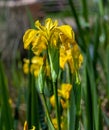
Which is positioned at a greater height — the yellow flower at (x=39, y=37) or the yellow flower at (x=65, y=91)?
the yellow flower at (x=39, y=37)

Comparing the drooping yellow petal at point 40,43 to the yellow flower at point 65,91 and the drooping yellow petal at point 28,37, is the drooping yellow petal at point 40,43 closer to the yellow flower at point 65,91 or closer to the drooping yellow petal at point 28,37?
the drooping yellow petal at point 28,37

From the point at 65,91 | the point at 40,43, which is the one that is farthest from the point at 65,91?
the point at 40,43

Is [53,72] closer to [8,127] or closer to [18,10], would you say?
[8,127]

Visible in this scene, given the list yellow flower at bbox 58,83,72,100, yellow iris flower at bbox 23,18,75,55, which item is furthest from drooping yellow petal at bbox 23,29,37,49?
yellow flower at bbox 58,83,72,100

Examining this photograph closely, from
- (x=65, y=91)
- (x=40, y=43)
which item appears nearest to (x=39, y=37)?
(x=40, y=43)

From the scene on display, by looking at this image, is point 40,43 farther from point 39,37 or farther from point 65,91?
point 65,91

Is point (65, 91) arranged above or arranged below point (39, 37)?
below

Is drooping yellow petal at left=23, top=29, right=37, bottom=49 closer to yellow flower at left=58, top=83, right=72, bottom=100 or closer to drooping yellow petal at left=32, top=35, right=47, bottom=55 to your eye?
drooping yellow petal at left=32, top=35, right=47, bottom=55

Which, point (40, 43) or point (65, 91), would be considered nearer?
point (40, 43)

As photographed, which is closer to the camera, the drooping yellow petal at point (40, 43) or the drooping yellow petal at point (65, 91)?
Result: the drooping yellow petal at point (40, 43)

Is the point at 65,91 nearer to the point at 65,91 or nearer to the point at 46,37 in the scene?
the point at 65,91

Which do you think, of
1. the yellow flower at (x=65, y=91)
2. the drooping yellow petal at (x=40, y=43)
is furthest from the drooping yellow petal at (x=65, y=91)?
the drooping yellow petal at (x=40, y=43)
